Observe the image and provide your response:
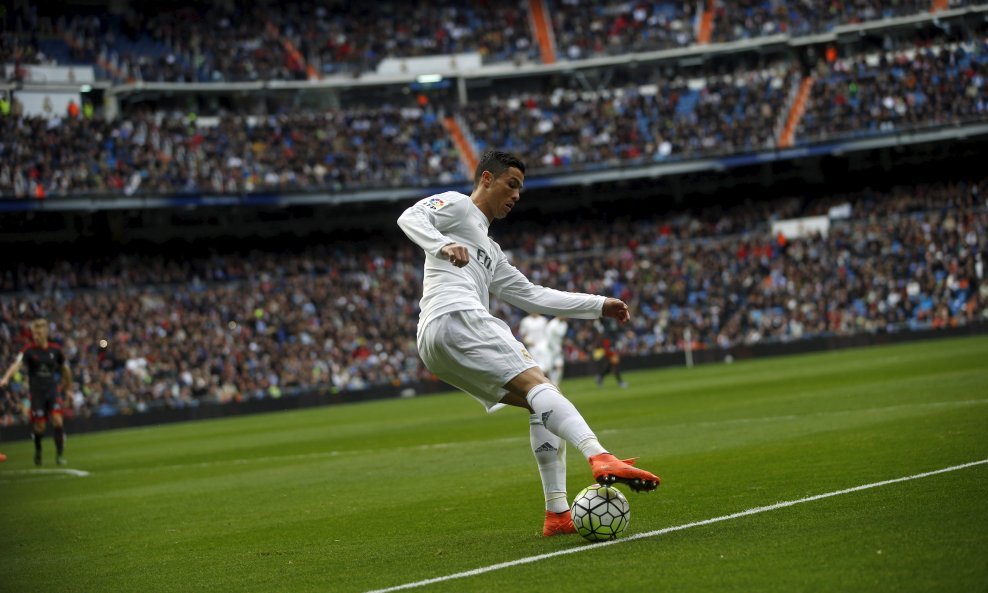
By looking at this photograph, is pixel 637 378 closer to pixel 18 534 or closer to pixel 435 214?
pixel 18 534

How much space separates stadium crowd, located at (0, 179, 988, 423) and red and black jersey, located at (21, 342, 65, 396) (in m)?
20.6

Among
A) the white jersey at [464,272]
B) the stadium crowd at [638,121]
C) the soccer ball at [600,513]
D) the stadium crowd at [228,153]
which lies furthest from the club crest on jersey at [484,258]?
the stadium crowd at [638,121]

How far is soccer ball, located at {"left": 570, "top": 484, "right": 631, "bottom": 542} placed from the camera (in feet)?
26.4

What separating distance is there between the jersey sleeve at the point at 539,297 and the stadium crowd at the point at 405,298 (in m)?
36.0

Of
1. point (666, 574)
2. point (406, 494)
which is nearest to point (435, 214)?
point (666, 574)

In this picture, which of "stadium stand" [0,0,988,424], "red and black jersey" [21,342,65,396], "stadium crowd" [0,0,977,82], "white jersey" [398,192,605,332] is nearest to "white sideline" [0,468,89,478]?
"red and black jersey" [21,342,65,396]

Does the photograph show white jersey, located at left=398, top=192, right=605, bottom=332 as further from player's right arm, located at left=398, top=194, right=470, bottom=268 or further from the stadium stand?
the stadium stand

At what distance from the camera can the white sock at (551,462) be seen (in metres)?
8.60

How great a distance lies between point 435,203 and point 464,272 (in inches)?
21.5

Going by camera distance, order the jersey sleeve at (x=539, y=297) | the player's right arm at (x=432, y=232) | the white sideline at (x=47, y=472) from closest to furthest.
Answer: the player's right arm at (x=432, y=232) < the jersey sleeve at (x=539, y=297) < the white sideline at (x=47, y=472)

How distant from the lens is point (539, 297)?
356 inches

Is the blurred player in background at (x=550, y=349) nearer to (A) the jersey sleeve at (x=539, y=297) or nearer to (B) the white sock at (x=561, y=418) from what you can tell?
(A) the jersey sleeve at (x=539, y=297)

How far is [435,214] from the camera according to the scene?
8.49m

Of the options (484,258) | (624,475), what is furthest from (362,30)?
(624,475)
